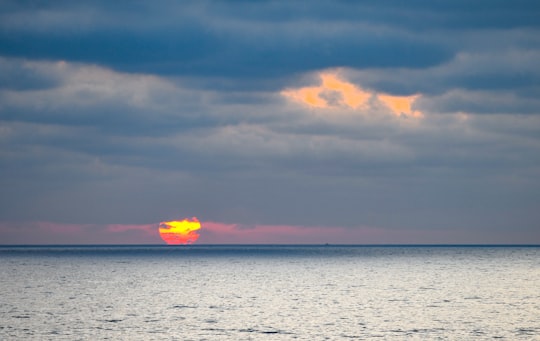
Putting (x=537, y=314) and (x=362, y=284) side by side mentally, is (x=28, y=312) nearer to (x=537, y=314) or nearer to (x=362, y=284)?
(x=537, y=314)

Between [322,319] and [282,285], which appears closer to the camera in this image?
[322,319]

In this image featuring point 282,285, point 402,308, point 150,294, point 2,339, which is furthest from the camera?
point 282,285

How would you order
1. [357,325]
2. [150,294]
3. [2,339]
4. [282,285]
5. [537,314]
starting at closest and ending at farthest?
[2,339] → [357,325] → [537,314] → [150,294] → [282,285]

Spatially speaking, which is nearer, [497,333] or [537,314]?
[497,333]

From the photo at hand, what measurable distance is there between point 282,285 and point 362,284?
41.9 feet

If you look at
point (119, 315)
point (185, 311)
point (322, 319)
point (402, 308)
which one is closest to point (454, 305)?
point (402, 308)

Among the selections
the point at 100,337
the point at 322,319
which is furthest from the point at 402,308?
the point at 100,337

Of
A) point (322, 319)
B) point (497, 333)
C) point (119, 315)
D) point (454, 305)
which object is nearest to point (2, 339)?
point (119, 315)

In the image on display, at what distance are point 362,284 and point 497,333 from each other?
195 feet

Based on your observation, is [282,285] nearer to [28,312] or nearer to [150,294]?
[150,294]

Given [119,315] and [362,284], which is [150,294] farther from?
[362,284]

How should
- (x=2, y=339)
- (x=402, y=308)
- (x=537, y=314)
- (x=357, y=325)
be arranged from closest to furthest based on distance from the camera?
(x=2, y=339) < (x=357, y=325) < (x=537, y=314) < (x=402, y=308)

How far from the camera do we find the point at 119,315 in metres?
71.4

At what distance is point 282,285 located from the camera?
115500mm
